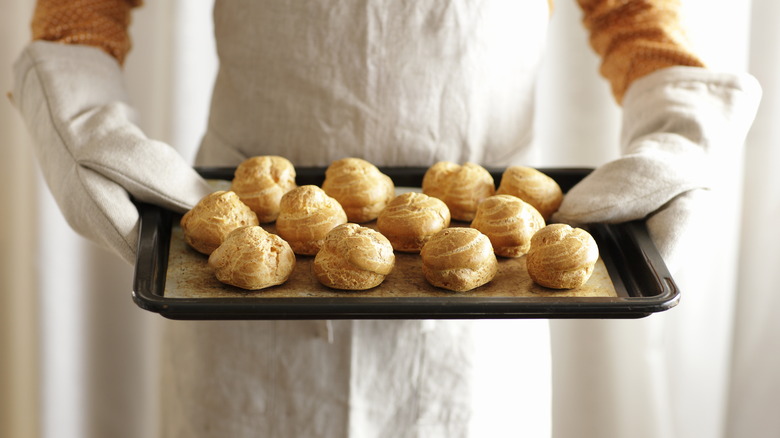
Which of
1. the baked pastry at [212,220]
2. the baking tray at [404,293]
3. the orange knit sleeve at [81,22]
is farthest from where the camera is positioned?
the orange knit sleeve at [81,22]

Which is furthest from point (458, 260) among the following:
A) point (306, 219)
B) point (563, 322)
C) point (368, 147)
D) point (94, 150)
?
point (563, 322)

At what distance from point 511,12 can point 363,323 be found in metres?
0.42

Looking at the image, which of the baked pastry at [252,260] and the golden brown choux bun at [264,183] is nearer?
the baked pastry at [252,260]

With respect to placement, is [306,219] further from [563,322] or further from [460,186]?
[563,322]

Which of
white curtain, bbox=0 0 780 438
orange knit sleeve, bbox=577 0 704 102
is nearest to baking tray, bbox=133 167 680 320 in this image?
orange knit sleeve, bbox=577 0 704 102

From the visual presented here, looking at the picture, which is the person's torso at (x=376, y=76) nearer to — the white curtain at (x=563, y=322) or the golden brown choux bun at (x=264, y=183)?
the golden brown choux bun at (x=264, y=183)

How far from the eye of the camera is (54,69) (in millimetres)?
1066

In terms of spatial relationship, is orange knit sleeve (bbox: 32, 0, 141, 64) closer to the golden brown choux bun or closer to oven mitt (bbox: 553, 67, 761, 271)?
the golden brown choux bun

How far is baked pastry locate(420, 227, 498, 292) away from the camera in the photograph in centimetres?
80

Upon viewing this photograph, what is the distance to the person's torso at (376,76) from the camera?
103 cm

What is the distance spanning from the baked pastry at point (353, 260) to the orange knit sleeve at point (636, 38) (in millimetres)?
453

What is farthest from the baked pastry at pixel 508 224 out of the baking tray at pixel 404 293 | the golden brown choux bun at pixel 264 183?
the golden brown choux bun at pixel 264 183

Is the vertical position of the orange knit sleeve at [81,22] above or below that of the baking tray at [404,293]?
above

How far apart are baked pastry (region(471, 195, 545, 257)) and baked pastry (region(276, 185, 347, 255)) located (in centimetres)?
16
